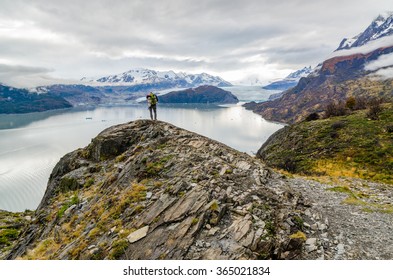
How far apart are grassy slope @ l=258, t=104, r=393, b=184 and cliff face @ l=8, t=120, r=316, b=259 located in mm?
23522

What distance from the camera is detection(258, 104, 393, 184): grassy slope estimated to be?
34906mm

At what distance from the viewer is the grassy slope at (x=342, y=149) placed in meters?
34.9

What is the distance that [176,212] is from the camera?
37.6 ft

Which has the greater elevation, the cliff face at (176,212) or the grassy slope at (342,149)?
the cliff face at (176,212)

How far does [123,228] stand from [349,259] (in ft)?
30.7

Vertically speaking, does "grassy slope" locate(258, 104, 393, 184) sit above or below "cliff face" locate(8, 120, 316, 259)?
below

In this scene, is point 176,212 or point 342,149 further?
point 342,149

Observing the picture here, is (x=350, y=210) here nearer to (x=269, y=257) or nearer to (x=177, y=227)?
(x=269, y=257)

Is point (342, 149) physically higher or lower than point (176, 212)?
lower

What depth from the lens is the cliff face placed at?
9.97m

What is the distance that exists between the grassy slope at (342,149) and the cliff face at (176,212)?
23522 mm

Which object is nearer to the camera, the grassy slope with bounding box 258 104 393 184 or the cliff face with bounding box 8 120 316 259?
the cliff face with bounding box 8 120 316 259

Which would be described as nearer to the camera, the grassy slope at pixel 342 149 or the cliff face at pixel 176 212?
the cliff face at pixel 176 212

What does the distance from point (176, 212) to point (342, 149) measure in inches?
1571
